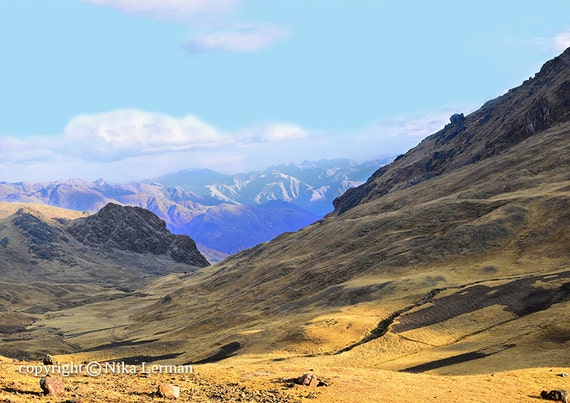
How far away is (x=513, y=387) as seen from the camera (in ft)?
136

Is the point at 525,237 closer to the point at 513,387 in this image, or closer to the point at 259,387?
the point at 513,387

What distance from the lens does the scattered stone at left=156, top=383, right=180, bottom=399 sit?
34.2 metres

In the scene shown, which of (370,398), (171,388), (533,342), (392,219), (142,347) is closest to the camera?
(171,388)

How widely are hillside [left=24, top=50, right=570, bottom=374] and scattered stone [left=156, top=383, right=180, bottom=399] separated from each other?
2668 centimetres

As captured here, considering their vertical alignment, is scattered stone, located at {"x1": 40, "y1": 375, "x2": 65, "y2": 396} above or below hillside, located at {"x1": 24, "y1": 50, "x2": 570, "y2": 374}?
above

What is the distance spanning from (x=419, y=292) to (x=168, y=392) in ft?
192

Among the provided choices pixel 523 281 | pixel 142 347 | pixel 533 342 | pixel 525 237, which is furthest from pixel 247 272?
pixel 533 342

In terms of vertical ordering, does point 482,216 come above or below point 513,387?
above

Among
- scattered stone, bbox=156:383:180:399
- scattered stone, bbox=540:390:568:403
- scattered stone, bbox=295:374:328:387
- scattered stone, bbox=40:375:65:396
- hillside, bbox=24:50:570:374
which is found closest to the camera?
scattered stone, bbox=40:375:65:396

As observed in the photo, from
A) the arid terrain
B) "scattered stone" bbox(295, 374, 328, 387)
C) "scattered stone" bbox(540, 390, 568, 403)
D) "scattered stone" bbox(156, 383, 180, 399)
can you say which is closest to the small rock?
"scattered stone" bbox(295, 374, 328, 387)

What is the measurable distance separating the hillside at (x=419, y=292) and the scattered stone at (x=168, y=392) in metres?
26.7

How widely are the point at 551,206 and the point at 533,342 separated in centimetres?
6168

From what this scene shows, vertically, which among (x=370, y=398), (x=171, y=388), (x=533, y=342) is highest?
(x=171, y=388)

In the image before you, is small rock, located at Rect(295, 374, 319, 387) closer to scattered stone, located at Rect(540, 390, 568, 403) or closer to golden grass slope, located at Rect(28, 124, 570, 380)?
scattered stone, located at Rect(540, 390, 568, 403)
